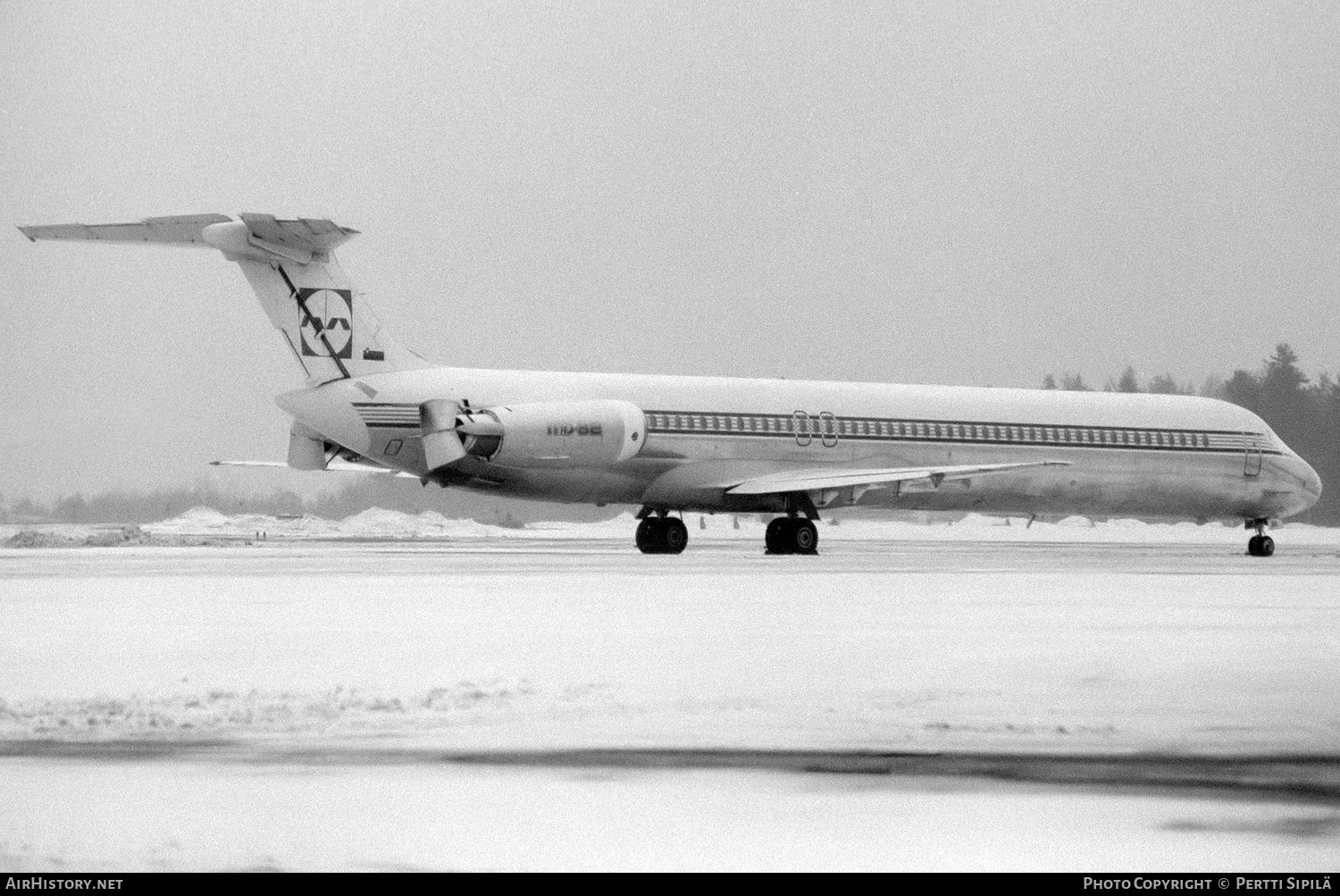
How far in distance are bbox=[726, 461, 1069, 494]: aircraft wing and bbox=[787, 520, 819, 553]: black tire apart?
0.77 meters

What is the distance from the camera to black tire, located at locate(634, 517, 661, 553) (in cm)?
2961

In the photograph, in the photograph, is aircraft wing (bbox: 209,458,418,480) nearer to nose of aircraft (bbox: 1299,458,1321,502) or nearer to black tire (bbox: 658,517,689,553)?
black tire (bbox: 658,517,689,553)

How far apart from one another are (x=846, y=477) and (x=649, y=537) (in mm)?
3536

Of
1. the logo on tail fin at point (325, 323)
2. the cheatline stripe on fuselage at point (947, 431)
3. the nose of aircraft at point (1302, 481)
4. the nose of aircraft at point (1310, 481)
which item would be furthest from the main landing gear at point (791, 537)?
the nose of aircraft at point (1310, 481)

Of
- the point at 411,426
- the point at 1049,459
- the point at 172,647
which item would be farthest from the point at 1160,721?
the point at 1049,459

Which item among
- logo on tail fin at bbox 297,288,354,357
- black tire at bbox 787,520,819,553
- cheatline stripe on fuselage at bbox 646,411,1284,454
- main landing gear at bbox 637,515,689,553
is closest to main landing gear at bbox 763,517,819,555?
black tire at bbox 787,520,819,553

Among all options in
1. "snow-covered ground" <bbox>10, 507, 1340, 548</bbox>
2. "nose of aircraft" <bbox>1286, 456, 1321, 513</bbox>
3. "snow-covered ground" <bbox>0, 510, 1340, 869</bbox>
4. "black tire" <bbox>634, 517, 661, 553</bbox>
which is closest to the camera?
"snow-covered ground" <bbox>0, 510, 1340, 869</bbox>

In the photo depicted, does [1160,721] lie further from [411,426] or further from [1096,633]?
[411,426]

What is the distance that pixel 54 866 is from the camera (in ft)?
17.7

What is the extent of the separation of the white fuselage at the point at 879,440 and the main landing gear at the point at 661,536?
1.09 ft

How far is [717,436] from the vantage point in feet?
97.2

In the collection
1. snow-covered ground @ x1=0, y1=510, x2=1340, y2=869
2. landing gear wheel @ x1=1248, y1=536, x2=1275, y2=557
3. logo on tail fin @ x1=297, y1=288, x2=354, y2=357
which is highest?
logo on tail fin @ x1=297, y1=288, x2=354, y2=357

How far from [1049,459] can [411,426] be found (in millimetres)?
12403

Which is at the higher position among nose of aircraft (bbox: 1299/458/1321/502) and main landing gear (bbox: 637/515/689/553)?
nose of aircraft (bbox: 1299/458/1321/502)
